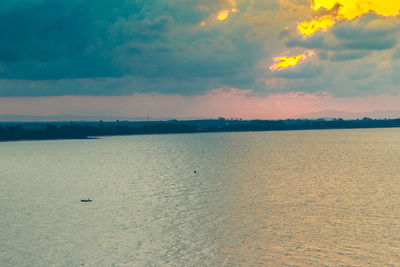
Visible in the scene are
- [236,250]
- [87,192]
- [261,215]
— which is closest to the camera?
[236,250]

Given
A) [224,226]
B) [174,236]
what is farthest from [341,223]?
[174,236]

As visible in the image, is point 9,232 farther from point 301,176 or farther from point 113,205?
point 301,176

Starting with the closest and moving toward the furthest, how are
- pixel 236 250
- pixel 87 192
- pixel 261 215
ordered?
1. pixel 236 250
2. pixel 261 215
3. pixel 87 192

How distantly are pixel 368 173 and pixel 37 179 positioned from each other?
85098 millimetres

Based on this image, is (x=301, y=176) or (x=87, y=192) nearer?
(x=87, y=192)

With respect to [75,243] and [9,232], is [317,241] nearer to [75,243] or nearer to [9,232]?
[75,243]

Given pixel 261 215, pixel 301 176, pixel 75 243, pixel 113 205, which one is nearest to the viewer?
pixel 75 243

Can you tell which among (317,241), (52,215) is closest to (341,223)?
(317,241)

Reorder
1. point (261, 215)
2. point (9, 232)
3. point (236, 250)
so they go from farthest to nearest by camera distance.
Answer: point (261, 215), point (9, 232), point (236, 250)

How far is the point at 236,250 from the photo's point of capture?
124 feet

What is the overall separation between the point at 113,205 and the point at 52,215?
10532mm

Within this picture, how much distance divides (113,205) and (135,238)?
820 inches

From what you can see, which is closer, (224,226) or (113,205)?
(224,226)

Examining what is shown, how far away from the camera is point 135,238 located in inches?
1682
